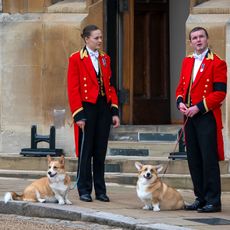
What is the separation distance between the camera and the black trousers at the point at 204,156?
473 inches

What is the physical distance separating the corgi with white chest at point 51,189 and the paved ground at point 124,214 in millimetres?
155

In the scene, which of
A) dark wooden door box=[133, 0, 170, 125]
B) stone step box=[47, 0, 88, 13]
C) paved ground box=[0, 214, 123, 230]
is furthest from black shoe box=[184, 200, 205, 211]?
dark wooden door box=[133, 0, 170, 125]

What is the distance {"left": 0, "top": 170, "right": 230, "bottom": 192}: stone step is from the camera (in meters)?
14.2

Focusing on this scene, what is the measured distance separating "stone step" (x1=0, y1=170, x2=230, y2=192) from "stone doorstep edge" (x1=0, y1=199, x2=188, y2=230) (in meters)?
2.35

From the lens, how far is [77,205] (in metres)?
12.2

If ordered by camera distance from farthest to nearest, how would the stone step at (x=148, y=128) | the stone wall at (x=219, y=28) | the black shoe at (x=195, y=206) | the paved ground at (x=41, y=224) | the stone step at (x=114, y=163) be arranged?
the stone step at (x=148, y=128)
the stone wall at (x=219, y=28)
the stone step at (x=114, y=163)
the black shoe at (x=195, y=206)
the paved ground at (x=41, y=224)

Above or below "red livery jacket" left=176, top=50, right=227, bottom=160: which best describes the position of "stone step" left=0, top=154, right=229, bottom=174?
below

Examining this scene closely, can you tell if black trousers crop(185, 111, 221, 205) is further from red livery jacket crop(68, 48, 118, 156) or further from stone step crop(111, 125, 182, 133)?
stone step crop(111, 125, 182, 133)

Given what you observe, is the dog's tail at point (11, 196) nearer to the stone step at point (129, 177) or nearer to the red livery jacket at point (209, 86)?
the stone step at point (129, 177)

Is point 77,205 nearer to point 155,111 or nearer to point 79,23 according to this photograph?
point 79,23

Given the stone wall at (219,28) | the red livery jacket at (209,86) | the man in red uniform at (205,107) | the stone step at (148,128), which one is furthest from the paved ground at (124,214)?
the stone step at (148,128)

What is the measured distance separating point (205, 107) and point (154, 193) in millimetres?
1103

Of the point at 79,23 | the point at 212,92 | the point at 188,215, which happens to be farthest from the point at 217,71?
the point at 79,23

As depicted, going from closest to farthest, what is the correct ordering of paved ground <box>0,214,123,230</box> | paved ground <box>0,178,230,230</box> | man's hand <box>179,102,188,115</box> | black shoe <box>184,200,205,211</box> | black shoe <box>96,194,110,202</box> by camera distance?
paved ground <box>0,178,230,230</box> < paved ground <box>0,214,123,230</box> < man's hand <box>179,102,188,115</box> < black shoe <box>184,200,205,211</box> < black shoe <box>96,194,110,202</box>
